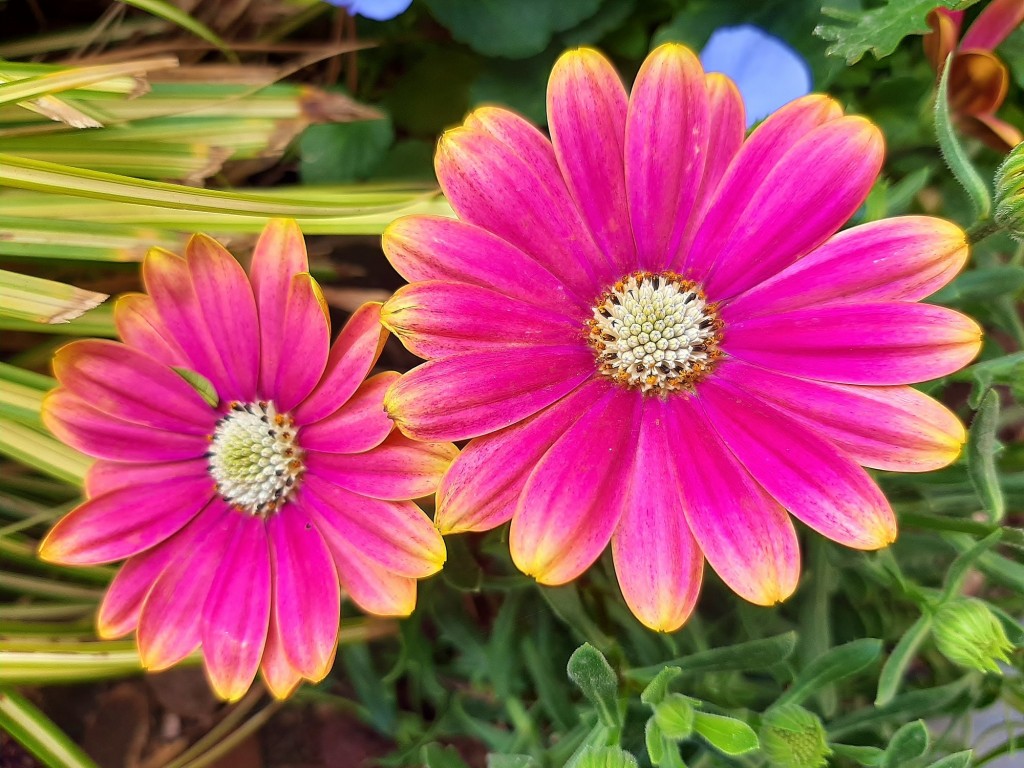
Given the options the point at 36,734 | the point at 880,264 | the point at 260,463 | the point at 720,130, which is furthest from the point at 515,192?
the point at 36,734

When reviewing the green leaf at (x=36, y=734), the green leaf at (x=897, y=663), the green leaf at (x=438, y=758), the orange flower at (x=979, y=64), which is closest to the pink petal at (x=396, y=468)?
the green leaf at (x=438, y=758)

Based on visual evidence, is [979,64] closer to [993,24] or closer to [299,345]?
[993,24]

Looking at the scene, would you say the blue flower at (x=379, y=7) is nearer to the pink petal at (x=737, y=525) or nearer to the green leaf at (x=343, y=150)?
the green leaf at (x=343, y=150)

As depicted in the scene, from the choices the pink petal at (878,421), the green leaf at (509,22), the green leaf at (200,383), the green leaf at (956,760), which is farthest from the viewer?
the green leaf at (509,22)

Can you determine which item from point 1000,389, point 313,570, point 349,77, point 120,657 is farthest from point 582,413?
point 1000,389

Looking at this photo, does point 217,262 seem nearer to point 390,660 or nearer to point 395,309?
point 395,309

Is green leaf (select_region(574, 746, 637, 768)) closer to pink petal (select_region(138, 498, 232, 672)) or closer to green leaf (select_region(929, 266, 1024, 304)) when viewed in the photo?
pink petal (select_region(138, 498, 232, 672))

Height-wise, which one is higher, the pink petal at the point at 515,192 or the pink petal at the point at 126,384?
the pink petal at the point at 126,384
